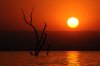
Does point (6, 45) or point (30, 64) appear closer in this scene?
point (30, 64)

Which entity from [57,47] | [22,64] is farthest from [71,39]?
[22,64]

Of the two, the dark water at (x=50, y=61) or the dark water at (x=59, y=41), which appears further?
the dark water at (x=59, y=41)

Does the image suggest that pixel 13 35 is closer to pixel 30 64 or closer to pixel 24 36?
pixel 24 36

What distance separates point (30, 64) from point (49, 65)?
2.31ft

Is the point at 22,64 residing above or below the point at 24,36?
above

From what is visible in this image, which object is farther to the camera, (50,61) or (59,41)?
(59,41)

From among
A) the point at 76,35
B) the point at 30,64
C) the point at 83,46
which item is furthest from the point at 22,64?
the point at 76,35

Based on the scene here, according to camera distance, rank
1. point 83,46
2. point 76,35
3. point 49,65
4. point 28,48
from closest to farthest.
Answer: point 49,65, point 28,48, point 83,46, point 76,35

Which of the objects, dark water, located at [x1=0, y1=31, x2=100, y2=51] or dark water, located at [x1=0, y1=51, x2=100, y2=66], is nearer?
dark water, located at [x1=0, y1=51, x2=100, y2=66]

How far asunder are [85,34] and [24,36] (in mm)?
3901

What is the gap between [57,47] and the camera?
85.5ft

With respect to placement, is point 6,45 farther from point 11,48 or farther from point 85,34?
point 85,34

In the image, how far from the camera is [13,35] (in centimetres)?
2819

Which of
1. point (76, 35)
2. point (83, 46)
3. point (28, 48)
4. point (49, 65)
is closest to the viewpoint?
point (49, 65)
